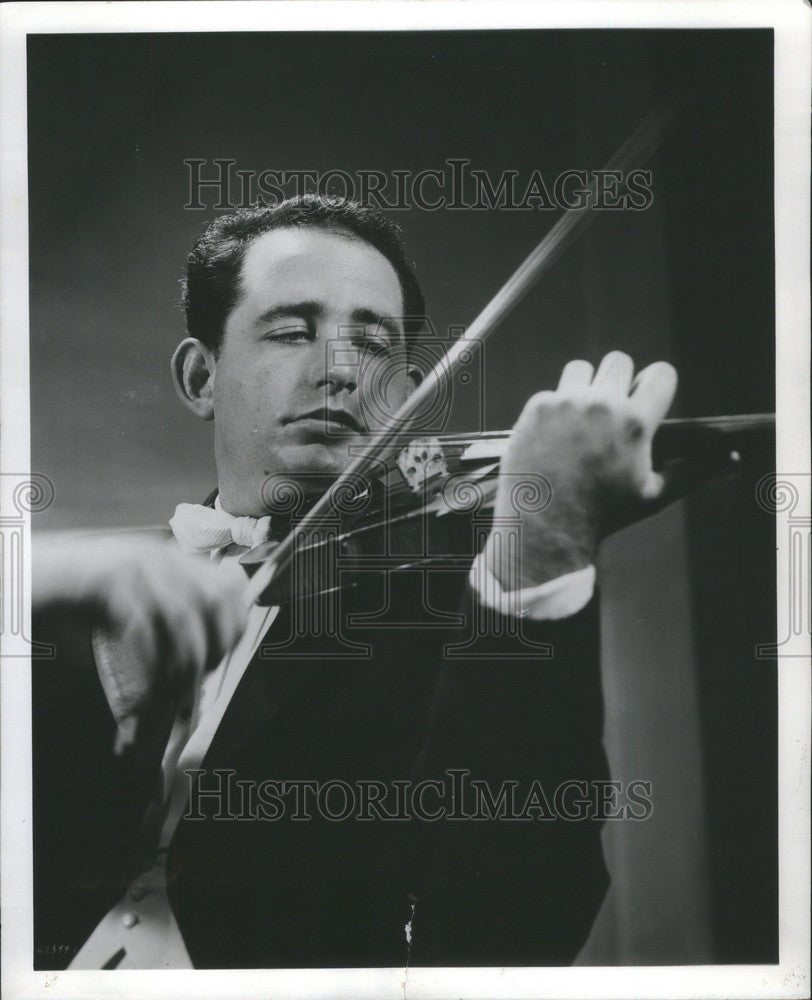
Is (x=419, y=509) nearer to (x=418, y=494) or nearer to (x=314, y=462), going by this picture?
(x=418, y=494)

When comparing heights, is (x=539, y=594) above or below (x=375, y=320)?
below

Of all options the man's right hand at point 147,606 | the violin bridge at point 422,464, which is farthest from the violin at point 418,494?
the man's right hand at point 147,606

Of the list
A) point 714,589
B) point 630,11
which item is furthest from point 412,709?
point 630,11

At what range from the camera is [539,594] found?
7.61 ft

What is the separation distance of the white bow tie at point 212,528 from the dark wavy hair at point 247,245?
422mm

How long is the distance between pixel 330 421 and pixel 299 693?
0.70 m

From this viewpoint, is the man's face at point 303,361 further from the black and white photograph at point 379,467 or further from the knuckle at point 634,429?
the knuckle at point 634,429

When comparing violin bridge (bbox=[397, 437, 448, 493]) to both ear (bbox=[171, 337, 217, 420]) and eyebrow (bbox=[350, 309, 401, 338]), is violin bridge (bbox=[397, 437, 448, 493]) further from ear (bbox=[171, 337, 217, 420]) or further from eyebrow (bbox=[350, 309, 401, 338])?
ear (bbox=[171, 337, 217, 420])

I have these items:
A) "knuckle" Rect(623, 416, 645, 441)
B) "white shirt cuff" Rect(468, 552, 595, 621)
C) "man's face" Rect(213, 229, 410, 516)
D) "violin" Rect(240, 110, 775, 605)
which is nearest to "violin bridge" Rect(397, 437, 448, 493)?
"violin" Rect(240, 110, 775, 605)

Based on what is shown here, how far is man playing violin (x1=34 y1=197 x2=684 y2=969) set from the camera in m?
2.32

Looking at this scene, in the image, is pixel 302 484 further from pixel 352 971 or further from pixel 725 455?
pixel 352 971

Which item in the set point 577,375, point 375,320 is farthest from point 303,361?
point 577,375

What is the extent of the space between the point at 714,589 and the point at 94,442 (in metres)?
1.64

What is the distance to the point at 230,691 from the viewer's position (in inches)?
91.9
